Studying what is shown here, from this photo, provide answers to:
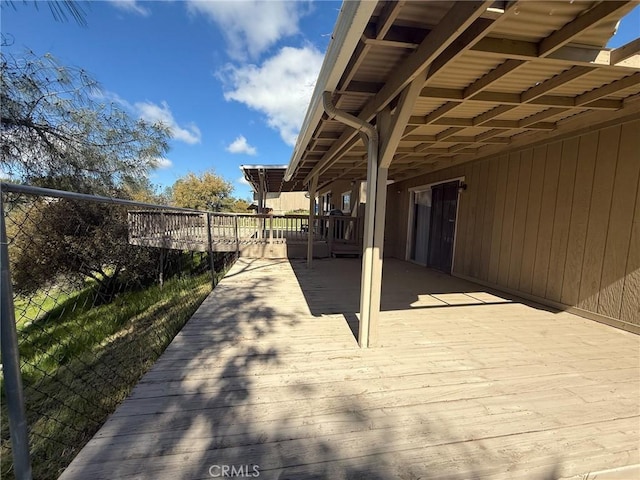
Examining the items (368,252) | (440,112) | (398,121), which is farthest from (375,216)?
(440,112)

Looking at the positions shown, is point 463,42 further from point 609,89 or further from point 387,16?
point 609,89

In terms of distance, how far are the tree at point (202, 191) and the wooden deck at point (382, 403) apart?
23550 millimetres

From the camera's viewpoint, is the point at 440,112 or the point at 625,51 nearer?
the point at 625,51

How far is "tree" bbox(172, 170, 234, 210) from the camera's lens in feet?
81.1

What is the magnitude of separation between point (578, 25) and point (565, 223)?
292 cm

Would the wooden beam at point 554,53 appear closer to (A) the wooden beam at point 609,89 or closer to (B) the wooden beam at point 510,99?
(A) the wooden beam at point 609,89

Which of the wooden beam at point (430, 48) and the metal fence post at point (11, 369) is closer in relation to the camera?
the metal fence post at point (11, 369)

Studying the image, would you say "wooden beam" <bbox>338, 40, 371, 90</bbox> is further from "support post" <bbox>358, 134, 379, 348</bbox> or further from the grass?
the grass

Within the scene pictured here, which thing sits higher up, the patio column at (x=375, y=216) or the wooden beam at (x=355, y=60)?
the wooden beam at (x=355, y=60)

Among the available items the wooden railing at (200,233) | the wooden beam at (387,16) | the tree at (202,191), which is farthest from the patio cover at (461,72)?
the tree at (202,191)

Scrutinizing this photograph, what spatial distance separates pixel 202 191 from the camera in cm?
2486

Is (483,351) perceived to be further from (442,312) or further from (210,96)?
(210,96)

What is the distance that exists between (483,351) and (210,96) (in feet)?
55.8

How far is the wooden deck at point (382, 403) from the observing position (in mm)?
1425
